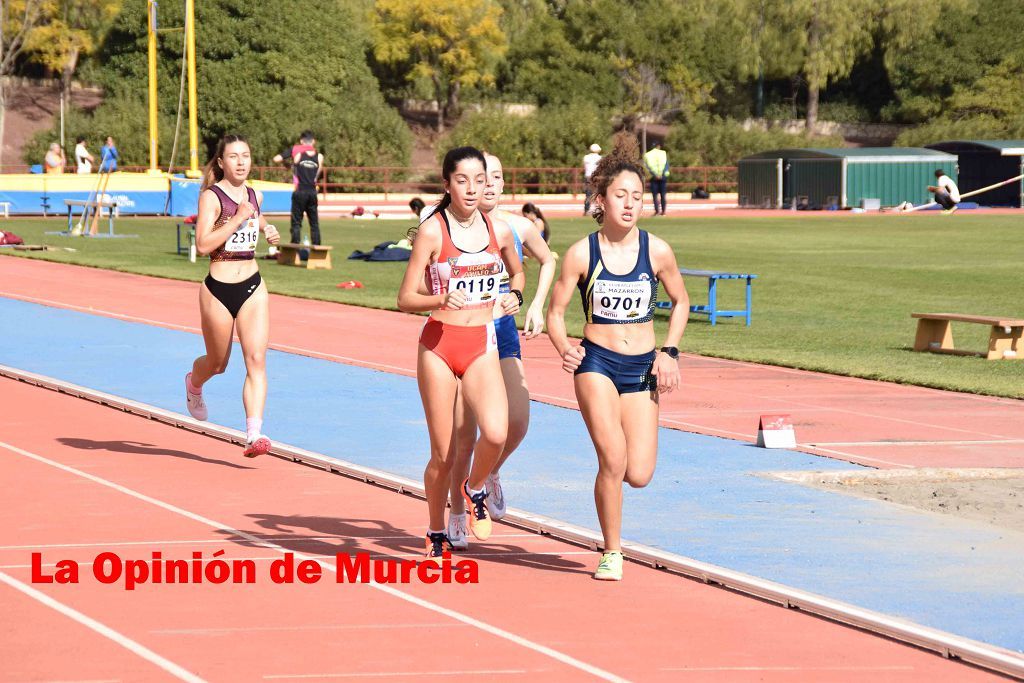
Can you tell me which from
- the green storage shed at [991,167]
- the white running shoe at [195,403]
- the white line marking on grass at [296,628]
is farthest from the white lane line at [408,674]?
the green storage shed at [991,167]

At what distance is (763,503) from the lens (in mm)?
9250

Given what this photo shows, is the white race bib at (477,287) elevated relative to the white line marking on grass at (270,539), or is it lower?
elevated

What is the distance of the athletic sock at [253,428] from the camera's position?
1012 centimetres

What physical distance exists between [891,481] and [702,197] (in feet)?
185

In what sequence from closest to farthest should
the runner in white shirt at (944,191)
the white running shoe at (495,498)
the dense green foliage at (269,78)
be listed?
the white running shoe at (495,498), the runner in white shirt at (944,191), the dense green foliage at (269,78)

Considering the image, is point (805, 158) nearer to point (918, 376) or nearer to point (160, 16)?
point (160, 16)

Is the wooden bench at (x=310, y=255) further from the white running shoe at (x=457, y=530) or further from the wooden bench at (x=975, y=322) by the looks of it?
the white running shoe at (x=457, y=530)

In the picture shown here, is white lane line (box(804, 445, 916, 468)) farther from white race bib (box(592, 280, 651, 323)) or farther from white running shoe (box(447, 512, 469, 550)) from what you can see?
white race bib (box(592, 280, 651, 323))

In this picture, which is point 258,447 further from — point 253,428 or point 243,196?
point 243,196

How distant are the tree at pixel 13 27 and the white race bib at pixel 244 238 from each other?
2861 inches

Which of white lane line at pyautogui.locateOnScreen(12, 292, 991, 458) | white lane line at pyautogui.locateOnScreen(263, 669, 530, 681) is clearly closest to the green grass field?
white lane line at pyautogui.locateOnScreen(12, 292, 991, 458)

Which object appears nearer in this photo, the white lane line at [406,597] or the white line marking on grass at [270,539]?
the white lane line at [406,597]

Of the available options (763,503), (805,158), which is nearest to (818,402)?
(763,503)

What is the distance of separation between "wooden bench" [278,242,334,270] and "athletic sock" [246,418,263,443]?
18072mm
